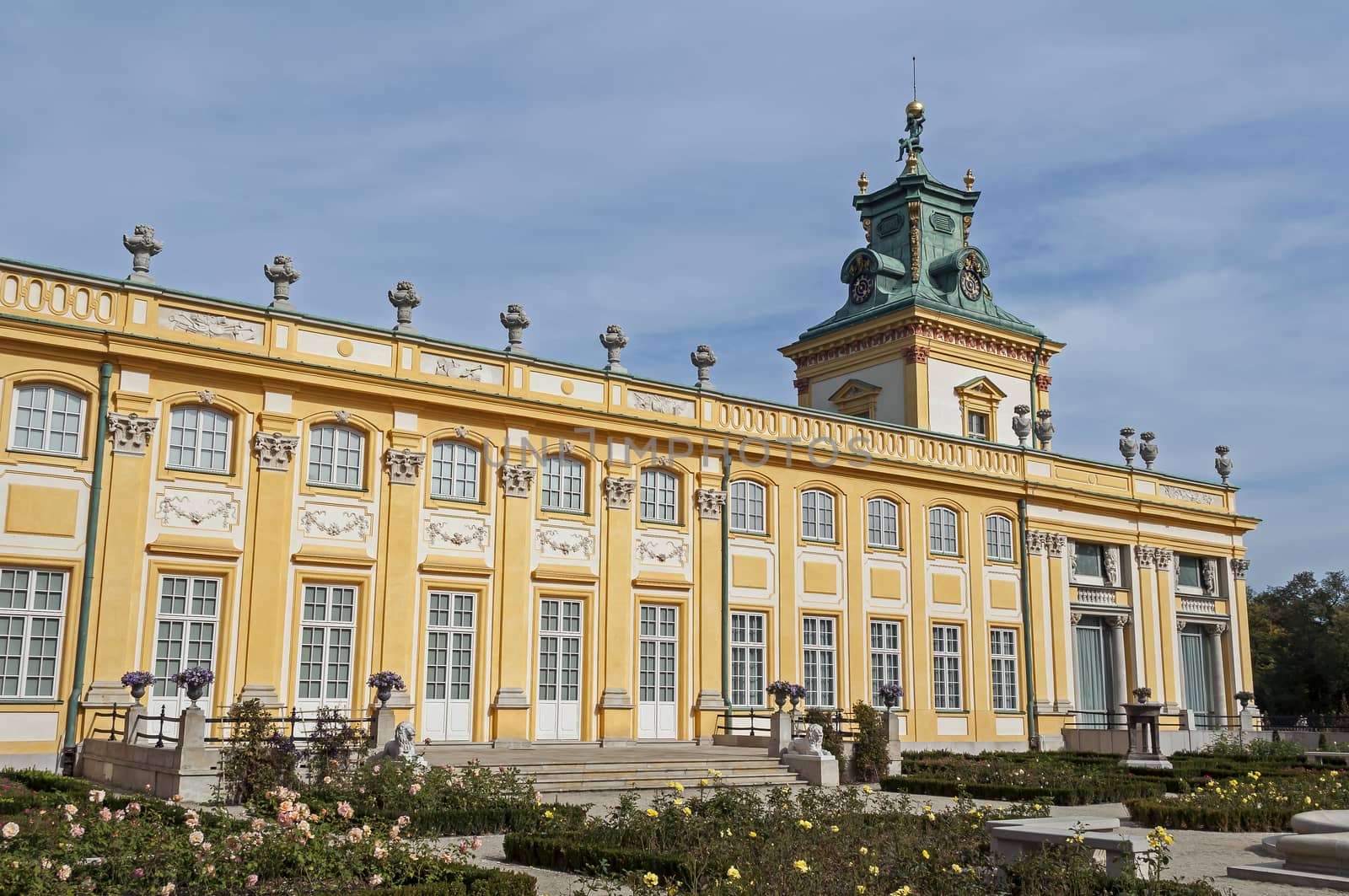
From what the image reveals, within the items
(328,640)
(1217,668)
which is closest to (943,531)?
(1217,668)

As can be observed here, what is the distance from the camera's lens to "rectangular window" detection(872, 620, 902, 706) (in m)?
31.1

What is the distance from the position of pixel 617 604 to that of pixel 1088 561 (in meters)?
17.5

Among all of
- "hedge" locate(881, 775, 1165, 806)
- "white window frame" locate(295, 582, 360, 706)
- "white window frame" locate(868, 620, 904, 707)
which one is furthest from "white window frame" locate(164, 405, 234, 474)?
"white window frame" locate(868, 620, 904, 707)

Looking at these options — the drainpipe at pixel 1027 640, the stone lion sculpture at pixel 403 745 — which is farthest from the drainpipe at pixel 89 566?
the drainpipe at pixel 1027 640

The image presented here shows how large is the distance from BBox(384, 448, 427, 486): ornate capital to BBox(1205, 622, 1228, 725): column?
91.7 ft

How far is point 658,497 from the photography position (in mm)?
28094

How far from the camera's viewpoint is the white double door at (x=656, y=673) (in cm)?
2678

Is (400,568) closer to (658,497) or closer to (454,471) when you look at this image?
(454,471)

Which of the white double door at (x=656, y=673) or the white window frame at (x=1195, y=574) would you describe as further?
the white window frame at (x=1195, y=574)

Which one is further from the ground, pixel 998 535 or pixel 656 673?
pixel 998 535

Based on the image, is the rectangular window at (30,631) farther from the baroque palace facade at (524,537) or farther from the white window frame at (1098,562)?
the white window frame at (1098,562)

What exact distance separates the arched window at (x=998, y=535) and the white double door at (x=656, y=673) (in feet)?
36.7

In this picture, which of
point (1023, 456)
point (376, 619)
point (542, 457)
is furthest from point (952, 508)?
point (376, 619)

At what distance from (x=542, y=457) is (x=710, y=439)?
451 centimetres
